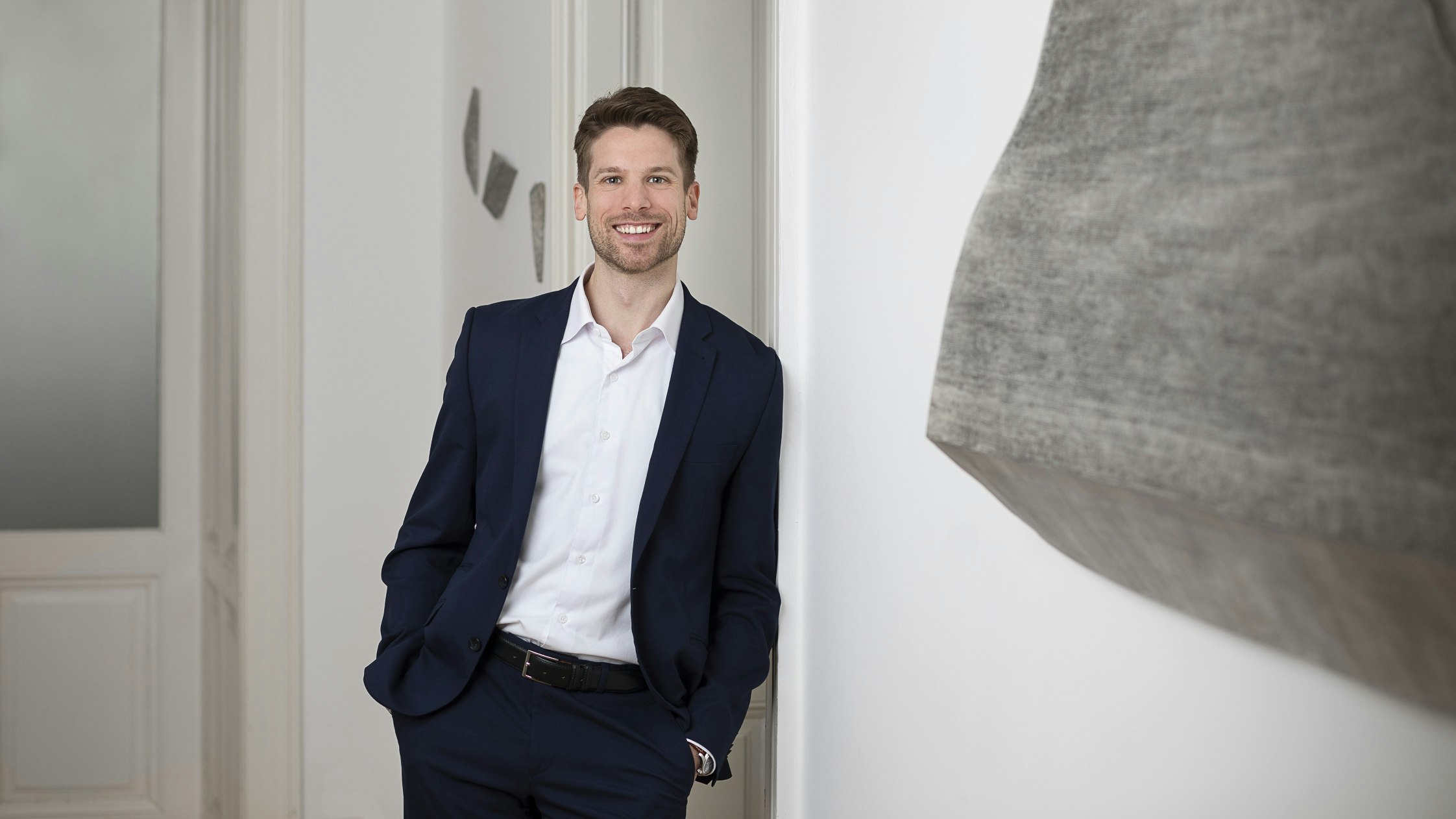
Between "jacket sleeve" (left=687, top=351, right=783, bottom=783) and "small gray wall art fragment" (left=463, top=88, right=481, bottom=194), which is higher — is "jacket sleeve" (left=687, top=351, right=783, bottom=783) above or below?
below

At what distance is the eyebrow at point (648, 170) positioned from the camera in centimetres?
148

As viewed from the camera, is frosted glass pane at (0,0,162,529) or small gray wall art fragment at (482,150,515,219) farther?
frosted glass pane at (0,0,162,529)

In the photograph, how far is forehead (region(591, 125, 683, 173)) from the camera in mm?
1476

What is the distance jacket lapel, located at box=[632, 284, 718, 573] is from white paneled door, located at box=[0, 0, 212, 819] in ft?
7.29

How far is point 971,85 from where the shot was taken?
1.25 ft

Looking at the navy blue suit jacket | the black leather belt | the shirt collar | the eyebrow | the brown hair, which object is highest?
the brown hair

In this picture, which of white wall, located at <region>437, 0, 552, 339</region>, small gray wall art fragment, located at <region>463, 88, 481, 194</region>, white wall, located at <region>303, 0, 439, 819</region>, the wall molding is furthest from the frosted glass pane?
small gray wall art fragment, located at <region>463, 88, 481, 194</region>

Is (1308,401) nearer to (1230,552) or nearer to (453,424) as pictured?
(1230,552)

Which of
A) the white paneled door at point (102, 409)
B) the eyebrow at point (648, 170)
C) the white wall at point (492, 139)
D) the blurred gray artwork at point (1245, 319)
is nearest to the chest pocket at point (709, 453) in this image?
the eyebrow at point (648, 170)

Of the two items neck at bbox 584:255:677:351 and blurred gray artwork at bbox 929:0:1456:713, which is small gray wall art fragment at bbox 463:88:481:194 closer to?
neck at bbox 584:255:677:351

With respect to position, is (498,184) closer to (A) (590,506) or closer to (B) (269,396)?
Answer: (B) (269,396)

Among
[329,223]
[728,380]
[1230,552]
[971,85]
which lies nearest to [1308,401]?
[1230,552]

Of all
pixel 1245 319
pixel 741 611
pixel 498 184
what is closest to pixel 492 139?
pixel 498 184

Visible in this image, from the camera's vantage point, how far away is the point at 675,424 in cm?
132
